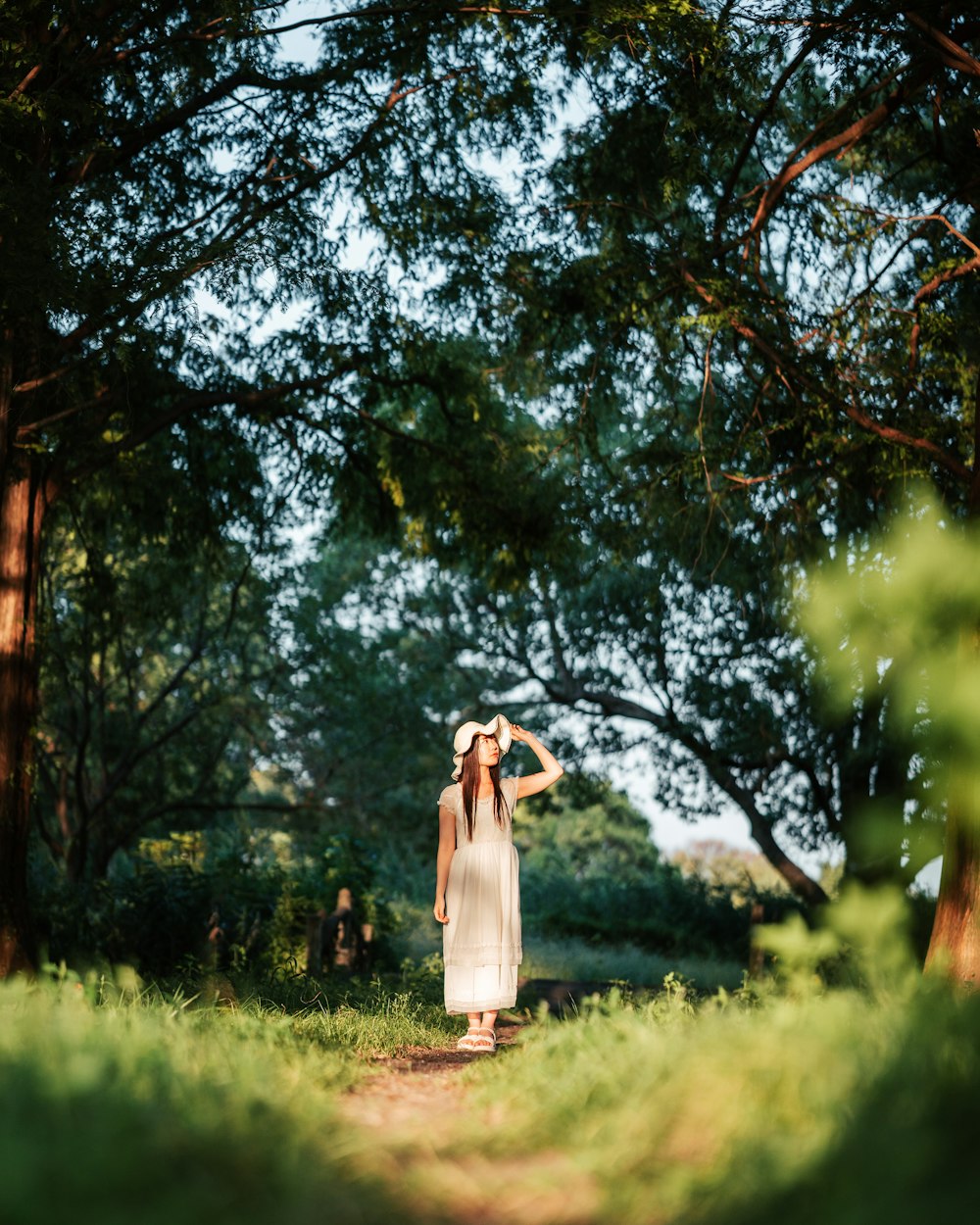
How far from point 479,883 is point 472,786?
588 mm

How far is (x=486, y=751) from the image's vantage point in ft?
24.7

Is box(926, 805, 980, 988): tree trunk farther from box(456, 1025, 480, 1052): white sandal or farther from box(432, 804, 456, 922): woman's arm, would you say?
box(432, 804, 456, 922): woman's arm

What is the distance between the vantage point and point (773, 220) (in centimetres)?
1240

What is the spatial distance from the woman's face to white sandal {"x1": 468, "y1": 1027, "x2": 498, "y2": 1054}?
1.58 meters

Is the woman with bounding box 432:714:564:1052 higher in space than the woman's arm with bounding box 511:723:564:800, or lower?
lower

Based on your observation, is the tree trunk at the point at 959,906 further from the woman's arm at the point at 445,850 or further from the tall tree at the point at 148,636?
the tall tree at the point at 148,636

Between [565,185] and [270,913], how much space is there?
9447mm

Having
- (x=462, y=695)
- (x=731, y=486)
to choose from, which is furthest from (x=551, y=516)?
(x=462, y=695)

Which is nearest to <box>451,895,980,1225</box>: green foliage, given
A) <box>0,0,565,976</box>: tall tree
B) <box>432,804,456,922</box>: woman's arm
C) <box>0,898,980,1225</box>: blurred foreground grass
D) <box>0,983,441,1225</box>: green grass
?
<box>0,898,980,1225</box>: blurred foreground grass

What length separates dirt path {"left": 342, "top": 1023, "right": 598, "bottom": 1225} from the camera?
10.8 ft

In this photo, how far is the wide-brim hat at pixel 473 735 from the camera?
7500 millimetres

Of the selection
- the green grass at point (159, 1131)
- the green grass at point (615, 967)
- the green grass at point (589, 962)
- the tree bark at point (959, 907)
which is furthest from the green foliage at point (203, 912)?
the green grass at point (159, 1131)

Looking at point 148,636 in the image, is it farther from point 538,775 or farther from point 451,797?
point 538,775

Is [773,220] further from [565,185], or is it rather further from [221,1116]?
[221,1116]
